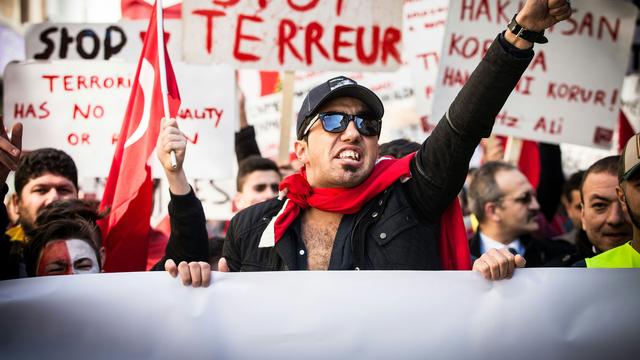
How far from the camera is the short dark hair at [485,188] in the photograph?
5.75 metres

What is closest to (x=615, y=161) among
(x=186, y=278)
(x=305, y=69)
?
(x=305, y=69)

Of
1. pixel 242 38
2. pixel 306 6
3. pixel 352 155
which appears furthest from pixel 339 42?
pixel 352 155

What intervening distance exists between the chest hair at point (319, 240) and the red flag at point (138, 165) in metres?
1.01

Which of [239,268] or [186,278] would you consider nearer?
[186,278]

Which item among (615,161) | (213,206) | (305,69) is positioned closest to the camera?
(615,161)

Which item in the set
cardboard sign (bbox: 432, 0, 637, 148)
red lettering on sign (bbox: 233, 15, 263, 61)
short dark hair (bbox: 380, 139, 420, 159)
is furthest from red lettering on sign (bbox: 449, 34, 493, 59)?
short dark hair (bbox: 380, 139, 420, 159)

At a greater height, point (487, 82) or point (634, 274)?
point (487, 82)

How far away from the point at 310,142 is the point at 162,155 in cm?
57

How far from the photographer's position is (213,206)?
253 inches

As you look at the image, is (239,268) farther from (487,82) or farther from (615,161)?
(615,161)

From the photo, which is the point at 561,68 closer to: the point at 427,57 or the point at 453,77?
the point at 453,77

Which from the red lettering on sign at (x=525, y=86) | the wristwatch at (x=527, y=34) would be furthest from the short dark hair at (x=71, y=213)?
the red lettering on sign at (x=525, y=86)

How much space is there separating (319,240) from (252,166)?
2.38m

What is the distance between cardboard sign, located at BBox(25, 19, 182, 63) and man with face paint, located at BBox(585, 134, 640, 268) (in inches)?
123
